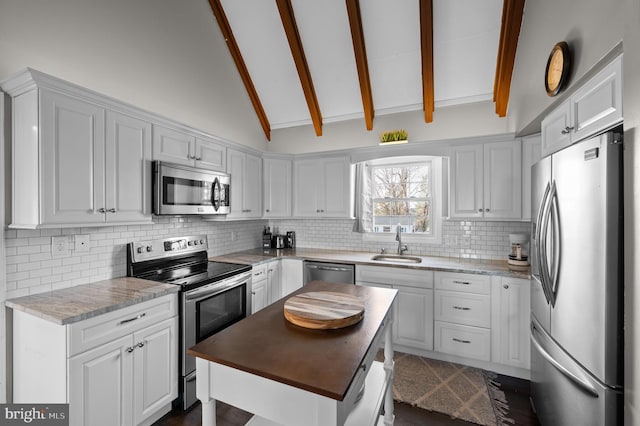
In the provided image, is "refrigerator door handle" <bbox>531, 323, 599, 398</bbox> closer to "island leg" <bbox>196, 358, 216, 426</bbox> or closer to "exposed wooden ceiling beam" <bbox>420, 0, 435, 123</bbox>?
"island leg" <bbox>196, 358, 216, 426</bbox>

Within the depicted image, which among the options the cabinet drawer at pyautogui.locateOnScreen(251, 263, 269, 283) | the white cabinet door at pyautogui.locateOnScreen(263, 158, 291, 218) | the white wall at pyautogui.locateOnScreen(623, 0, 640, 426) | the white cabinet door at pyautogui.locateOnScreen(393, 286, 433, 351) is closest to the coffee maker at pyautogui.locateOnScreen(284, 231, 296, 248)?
the white cabinet door at pyautogui.locateOnScreen(263, 158, 291, 218)

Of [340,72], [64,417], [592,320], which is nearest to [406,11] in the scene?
[340,72]

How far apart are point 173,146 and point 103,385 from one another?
190 cm

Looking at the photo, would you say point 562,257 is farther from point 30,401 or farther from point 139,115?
point 30,401

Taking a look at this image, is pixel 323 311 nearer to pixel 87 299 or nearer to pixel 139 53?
pixel 87 299

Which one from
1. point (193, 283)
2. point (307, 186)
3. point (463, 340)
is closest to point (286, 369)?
point (193, 283)

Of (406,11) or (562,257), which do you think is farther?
(406,11)

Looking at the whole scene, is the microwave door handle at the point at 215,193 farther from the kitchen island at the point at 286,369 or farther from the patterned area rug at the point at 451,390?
the patterned area rug at the point at 451,390

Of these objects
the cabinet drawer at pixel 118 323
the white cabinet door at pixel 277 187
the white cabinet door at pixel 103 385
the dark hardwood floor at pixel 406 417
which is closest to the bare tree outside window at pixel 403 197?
the white cabinet door at pixel 277 187

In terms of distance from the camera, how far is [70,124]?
6.18ft

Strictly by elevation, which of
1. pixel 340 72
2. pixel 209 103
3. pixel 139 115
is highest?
pixel 340 72

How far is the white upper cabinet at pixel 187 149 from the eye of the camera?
8.19ft

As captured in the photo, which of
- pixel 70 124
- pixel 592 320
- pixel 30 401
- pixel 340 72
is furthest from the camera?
pixel 340 72

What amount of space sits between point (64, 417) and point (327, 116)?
4011mm
